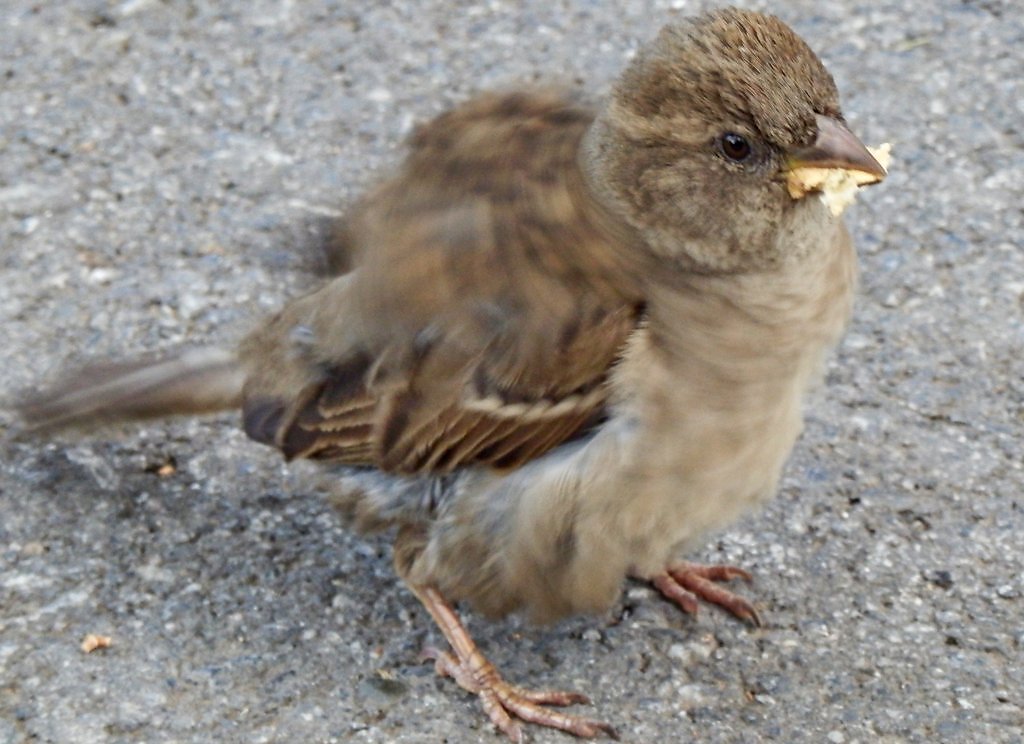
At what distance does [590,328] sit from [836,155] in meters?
0.56

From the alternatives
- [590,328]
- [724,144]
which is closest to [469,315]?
[590,328]

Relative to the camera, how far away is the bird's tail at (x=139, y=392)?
387 centimetres

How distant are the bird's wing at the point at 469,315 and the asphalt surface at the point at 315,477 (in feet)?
1.36

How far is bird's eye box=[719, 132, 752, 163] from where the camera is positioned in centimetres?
316

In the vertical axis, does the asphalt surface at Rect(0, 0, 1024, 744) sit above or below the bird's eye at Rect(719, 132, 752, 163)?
below

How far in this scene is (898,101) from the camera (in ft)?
17.0

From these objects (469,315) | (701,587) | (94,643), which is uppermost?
(469,315)

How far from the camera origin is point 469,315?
3258mm

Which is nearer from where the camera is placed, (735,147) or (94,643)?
(735,147)

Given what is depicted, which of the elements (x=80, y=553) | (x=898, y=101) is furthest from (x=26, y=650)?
(x=898, y=101)

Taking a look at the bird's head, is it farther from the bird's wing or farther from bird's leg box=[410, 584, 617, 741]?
bird's leg box=[410, 584, 617, 741]

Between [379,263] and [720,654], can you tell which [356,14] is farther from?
[720,654]

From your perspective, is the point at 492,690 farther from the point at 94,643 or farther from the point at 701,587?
the point at 94,643

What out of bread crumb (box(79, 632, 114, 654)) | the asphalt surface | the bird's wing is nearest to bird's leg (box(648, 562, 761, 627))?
the asphalt surface
